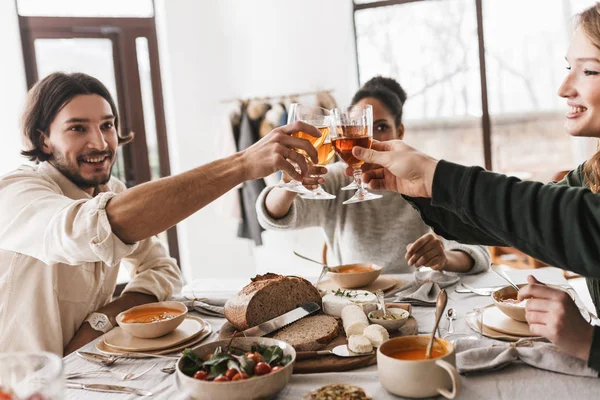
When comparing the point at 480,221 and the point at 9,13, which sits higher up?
the point at 9,13

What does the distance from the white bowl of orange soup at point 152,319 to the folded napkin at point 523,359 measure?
2.41 feet

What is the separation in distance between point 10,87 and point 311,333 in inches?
121

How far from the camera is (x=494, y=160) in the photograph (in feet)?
14.3

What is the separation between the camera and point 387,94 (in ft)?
8.45

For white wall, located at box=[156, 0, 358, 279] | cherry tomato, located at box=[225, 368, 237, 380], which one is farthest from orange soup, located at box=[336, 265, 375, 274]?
white wall, located at box=[156, 0, 358, 279]

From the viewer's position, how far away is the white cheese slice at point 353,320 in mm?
1402

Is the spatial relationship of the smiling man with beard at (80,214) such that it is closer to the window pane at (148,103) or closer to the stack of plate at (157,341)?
the stack of plate at (157,341)

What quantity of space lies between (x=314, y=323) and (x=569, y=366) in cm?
61

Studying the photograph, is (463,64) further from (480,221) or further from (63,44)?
(480,221)

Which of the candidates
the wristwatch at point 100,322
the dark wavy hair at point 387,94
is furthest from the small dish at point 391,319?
the dark wavy hair at point 387,94

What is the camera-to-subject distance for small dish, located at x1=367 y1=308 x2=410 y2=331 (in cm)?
143

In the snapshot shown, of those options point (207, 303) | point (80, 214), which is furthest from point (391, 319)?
point (80, 214)

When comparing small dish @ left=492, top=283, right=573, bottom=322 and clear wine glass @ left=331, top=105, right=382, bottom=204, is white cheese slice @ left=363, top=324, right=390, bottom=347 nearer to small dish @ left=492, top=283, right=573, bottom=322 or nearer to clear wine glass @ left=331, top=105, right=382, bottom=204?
small dish @ left=492, top=283, right=573, bottom=322

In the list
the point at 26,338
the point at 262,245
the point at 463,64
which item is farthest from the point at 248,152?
the point at 463,64
